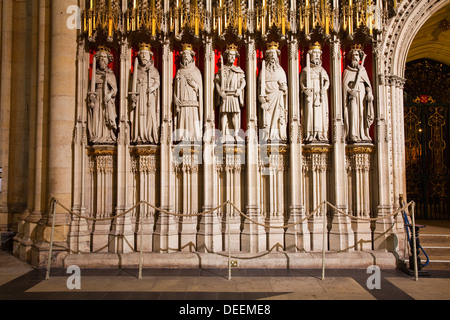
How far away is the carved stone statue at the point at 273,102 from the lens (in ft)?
29.5

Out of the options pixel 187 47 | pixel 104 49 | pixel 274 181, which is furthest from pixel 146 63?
pixel 274 181

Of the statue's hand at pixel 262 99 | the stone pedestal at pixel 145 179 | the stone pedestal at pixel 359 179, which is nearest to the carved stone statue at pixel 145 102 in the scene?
the stone pedestal at pixel 145 179

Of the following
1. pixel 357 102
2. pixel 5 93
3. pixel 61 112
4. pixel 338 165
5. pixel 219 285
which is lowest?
pixel 219 285

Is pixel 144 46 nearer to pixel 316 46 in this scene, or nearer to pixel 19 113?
pixel 19 113

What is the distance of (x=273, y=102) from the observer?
29.6ft

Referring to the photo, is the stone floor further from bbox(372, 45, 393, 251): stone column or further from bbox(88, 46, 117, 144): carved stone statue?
bbox(88, 46, 117, 144): carved stone statue

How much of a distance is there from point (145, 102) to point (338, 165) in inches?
216

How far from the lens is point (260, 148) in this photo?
9.10 m

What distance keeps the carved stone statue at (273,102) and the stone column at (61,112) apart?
5.17 meters

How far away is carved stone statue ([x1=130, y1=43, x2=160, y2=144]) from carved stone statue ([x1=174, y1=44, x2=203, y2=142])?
0.57 metres

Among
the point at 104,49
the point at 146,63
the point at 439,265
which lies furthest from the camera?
the point at 104,49

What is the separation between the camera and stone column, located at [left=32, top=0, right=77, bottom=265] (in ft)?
28.7

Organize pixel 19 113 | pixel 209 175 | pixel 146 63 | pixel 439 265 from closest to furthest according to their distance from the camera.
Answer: pixel 439 265 → pixel 209 175 → pixel 146 63 → pixel 19 113
